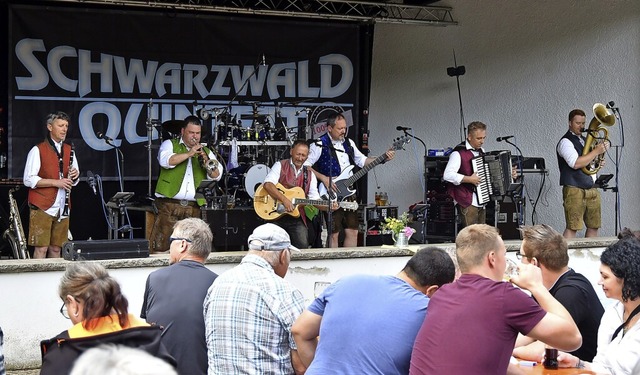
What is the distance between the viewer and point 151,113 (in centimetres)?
1310

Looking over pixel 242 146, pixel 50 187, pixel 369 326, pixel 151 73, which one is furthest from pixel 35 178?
pixel 369 326

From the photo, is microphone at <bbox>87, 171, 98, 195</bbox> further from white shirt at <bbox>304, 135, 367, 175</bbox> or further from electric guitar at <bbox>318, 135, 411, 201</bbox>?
electric guitar at <bbox>318, 135, 411, 201</bbox>

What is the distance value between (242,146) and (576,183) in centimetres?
433

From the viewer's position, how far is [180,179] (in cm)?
1077

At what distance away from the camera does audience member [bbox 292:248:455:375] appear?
416 cm

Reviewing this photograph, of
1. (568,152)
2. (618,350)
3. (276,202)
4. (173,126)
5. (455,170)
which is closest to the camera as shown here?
(618,350)

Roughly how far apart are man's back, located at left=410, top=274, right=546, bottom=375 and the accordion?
311 inches

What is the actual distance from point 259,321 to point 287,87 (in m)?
9.54

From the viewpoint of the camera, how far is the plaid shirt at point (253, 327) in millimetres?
4645

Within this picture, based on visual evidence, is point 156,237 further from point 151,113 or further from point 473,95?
point 473,95

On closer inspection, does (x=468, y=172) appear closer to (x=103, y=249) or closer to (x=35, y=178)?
(x=35, y=178)

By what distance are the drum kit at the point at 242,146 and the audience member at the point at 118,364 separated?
996cm

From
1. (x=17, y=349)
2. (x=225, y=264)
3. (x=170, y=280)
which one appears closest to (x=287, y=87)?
(x=225, y=264)

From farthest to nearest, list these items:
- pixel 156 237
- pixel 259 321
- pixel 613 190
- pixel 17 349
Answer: pixel 613 190 → pixel 156 237 → pixel 17 349 → pixel 259 321
